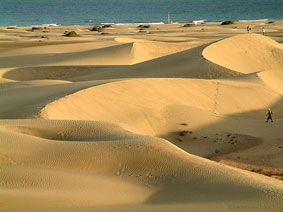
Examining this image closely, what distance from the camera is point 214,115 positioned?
1762 cm

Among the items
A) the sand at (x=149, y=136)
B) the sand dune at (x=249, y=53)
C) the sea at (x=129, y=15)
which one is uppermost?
the sand at (x=149, y=136)

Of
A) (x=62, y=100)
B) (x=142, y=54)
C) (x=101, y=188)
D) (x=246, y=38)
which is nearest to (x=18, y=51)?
(x=142, y=54)

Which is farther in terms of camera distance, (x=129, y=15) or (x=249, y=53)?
(x=129, y=15)

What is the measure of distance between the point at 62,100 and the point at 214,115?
16.9 ft

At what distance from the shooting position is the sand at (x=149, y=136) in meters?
7.86

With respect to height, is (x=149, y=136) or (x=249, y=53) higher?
(x=149, y=136)

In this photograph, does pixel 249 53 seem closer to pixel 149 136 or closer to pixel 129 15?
pixel 149 136

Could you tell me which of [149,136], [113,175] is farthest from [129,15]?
[113,175]

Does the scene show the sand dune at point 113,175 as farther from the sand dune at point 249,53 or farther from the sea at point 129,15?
the sea at point 129,15

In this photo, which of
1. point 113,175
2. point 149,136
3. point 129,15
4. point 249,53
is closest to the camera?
point 113,175

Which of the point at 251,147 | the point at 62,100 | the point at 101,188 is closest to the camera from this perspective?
the point at 101,188

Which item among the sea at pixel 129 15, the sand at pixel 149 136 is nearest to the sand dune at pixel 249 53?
the sand at pixel 149 136

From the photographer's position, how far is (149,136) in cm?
1098

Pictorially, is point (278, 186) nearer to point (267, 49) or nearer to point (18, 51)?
point (267, 49)
